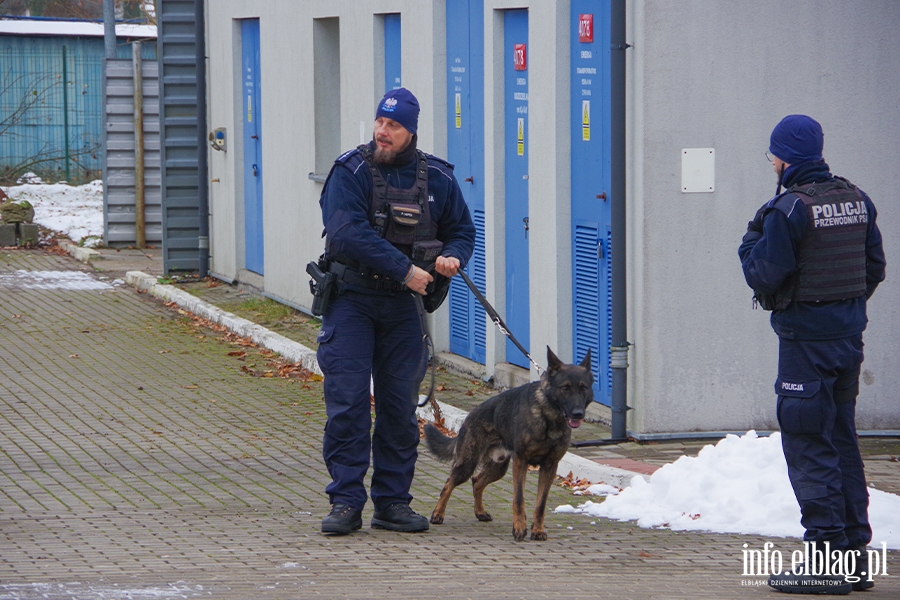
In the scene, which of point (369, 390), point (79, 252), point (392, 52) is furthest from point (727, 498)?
point (79, 252)

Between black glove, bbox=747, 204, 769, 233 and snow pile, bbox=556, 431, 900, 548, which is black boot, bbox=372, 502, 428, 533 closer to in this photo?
snow pile, bbox=556, 431, 900, 548

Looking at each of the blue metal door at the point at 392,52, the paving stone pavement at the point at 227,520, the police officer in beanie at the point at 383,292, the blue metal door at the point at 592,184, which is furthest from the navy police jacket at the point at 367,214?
the blue metal door at the point at 392,52

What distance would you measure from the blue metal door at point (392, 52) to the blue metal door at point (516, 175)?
79.7 inches

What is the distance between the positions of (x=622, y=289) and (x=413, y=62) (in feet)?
12.8

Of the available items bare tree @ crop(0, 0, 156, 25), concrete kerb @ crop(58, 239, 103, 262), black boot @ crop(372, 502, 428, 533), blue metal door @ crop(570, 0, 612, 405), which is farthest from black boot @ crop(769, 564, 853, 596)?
bare tree @ crop(0, 0, 156, 25)

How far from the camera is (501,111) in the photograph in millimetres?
10250

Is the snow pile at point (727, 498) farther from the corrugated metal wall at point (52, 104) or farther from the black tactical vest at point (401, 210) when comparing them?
the corrugated metal wall at point (52, 104)

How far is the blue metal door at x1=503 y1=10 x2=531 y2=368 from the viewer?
9.89 m

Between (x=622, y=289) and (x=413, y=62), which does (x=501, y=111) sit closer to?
(x=413, y=62)

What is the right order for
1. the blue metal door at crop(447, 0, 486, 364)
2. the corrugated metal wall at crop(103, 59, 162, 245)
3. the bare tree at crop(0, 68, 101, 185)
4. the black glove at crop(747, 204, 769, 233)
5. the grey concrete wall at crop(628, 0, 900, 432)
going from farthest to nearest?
the bare tree at crop(0, 68, 101, 185), the corrugated metal wall at crop(103, 59, 162, 245), the blue metal door at crop(447, 0, 486, 364), the grey concrete wall at crop(628, 0, 900, 432), the black glove at crop(747, 204, 769, 233)

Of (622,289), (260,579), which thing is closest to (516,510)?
(260,579)

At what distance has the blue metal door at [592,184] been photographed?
8781 millimetres

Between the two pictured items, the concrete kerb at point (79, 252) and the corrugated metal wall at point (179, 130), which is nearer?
the corrugated metal wall at point (179, 130)

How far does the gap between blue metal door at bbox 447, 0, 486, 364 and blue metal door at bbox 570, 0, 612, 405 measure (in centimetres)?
153
